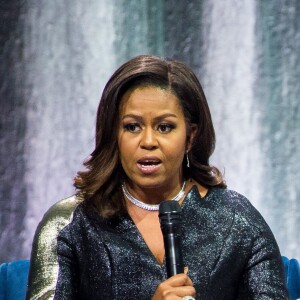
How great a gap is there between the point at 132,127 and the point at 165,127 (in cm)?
5

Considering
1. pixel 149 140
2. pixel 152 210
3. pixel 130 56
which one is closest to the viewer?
pixel 149 140

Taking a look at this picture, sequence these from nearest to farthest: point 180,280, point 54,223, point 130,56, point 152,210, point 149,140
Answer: point 180,280 → point 149,140 → point 152,210 → point 54,223 → point 130,56

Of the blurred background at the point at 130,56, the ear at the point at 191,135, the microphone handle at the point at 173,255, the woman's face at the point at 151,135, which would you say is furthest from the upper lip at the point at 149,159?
the blurred background at the point at 130,56

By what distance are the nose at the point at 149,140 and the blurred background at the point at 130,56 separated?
90 centimetres

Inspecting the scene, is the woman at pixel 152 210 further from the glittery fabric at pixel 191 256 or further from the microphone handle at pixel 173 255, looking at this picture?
the microphone handle at pixel 173 255

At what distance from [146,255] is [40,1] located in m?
1.08

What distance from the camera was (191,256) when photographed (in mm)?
1305

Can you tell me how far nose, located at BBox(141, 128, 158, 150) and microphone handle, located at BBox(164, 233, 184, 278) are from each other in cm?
23

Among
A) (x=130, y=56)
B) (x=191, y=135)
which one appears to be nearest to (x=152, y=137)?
(x=191, y=135)

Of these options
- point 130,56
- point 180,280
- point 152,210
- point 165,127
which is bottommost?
point 180,280

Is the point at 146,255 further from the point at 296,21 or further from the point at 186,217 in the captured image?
the point at 296,21

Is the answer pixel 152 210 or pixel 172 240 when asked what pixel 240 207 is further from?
pixel 172 240

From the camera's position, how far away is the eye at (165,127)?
1.26 meters

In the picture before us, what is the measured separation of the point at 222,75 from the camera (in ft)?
7.15
